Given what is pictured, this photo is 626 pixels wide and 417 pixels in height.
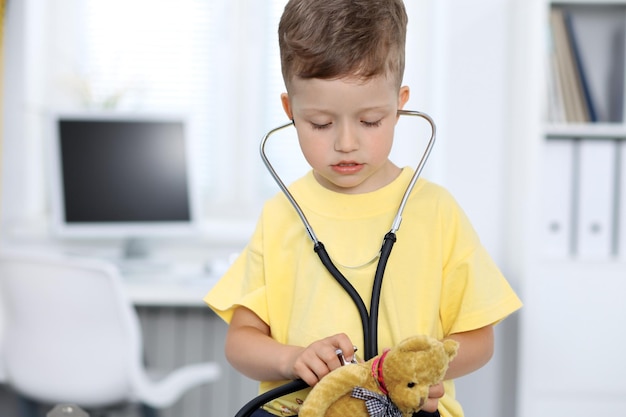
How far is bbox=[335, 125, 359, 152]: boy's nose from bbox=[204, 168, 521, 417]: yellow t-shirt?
14 cm

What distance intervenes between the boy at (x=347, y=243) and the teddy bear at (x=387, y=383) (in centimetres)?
3

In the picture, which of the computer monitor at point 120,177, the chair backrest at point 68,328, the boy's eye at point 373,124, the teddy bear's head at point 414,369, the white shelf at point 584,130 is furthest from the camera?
the computer monitor at point 120,177

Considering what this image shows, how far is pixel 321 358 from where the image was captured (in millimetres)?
794

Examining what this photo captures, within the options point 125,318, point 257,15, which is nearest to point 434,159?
point 257,15

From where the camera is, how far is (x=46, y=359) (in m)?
2.15

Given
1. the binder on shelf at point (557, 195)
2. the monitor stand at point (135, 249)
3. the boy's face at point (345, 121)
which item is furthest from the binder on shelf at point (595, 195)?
the boy's face at point (345, 121)

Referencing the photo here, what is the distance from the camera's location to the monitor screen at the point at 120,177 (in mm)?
2711

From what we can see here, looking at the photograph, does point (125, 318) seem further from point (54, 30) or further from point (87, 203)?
point (54, 30)

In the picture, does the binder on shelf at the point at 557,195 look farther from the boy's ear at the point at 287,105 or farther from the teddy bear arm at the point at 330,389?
the teddy bear arm at the point at 330,389

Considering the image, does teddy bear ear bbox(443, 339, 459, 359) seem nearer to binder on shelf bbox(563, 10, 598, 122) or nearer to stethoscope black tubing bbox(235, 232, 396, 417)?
stethoscope black tubing bbox(235, 232, 396, 417)

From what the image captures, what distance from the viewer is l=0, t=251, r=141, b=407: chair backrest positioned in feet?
6.68

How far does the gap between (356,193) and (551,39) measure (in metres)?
1.61

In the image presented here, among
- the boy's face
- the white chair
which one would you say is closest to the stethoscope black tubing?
the boy's face

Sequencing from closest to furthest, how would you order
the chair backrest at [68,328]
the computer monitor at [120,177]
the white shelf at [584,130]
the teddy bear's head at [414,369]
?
the teddy bear's head at [414,369] < the chair backrest at [68,328] < the white shelf at [584,130] < the computer monitor at [120,177]
